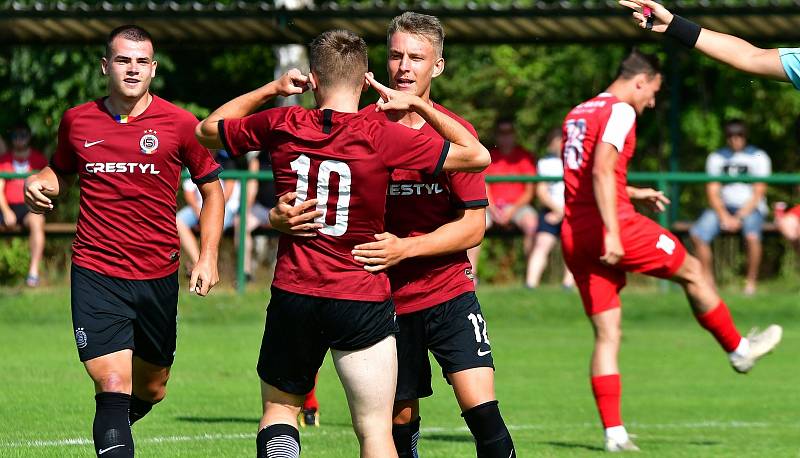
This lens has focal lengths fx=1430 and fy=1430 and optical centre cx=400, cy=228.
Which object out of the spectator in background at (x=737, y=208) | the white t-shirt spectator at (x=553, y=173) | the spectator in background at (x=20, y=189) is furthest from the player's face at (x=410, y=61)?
the spectator in background at (x=20, y=189)

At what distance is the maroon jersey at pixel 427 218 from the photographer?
6355 millimetres

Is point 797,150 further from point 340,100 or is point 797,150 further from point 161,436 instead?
point 340,100

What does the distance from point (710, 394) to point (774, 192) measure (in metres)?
9.91

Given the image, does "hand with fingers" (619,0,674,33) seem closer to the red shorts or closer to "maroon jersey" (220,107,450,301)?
"maroon jersey" (220,107,450,301)

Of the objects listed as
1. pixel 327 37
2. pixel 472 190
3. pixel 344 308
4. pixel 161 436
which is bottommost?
pixel 161 436

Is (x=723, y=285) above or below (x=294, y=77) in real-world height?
below

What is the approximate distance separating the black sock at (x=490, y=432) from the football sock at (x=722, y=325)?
129 inches

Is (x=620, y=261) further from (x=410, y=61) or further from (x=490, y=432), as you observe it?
(x=410, y=61)

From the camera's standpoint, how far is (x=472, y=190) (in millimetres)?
6352

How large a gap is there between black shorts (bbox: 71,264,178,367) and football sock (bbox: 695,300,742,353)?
379cm

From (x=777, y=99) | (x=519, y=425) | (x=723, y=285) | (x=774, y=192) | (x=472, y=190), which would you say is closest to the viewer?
(x=472, y=190)

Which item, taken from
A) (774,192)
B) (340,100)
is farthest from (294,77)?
(774,192)

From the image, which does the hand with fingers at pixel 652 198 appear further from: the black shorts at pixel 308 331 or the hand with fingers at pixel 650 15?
the black shorts at pixel 308 331

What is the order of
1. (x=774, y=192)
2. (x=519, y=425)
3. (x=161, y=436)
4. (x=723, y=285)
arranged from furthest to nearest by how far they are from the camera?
1. (x=774, y=192)
2. (x=723, y=285)
3. (x=519, y=425)
4. (x=161, y=436)
